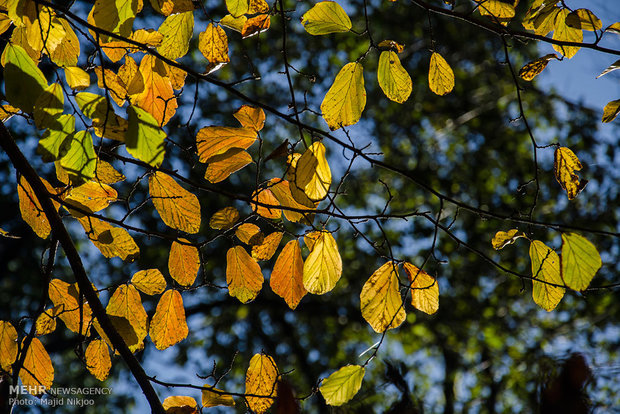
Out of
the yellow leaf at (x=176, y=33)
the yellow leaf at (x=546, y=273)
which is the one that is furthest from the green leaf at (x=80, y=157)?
A: the yellow leaf at (x=546, y=273)

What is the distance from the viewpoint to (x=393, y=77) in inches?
40.6

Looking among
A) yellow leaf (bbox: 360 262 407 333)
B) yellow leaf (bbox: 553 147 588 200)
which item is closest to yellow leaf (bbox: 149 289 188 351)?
yellow leaf (bbox: 360 262 407 333)

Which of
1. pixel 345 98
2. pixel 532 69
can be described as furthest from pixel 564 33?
pixel 345 98

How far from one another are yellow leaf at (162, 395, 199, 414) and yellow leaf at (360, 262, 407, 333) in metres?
0.41

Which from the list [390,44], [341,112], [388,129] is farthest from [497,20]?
[388,129]

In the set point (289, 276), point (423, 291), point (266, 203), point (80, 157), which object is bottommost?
point (423, 291)

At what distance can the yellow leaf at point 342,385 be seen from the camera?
980mm

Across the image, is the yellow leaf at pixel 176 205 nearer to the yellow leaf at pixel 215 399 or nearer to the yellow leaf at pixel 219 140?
the yellow leaf at pixel 219 140

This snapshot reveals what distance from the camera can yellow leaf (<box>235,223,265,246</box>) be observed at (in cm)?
106

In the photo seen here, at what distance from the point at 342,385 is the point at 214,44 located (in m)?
0.75

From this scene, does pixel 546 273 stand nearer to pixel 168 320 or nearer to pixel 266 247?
pixel 266 247

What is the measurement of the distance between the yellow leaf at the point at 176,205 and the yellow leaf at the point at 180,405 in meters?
0.38

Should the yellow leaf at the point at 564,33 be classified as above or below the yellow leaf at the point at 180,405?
above

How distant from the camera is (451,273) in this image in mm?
4875
